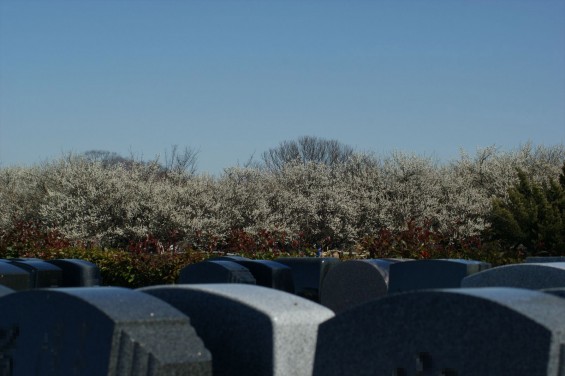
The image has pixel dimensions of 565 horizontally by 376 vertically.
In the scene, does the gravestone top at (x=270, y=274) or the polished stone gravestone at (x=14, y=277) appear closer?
the polished stone gravestone at (x=14, y=277)

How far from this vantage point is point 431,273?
8.59 meters

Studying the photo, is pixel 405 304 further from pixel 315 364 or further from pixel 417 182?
pixel 417 182

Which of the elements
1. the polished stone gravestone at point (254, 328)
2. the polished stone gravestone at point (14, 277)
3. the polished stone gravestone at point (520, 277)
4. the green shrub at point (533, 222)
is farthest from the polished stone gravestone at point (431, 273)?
the green shrub at point (533, 222)

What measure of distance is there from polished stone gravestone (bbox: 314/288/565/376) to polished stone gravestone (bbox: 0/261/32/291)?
17.7 feet

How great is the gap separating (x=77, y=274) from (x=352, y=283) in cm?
315

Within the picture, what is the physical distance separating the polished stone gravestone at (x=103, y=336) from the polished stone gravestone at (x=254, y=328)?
0.89 ft

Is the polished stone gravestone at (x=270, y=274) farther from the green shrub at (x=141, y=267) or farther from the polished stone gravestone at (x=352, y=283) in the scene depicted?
the green shrub at (x=141, y=267)

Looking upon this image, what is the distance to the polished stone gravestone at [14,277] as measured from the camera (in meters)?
8.56

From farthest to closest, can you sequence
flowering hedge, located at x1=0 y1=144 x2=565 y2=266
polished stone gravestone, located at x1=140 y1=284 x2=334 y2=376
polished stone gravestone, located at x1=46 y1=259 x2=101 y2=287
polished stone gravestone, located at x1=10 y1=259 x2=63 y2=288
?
flowering hedge, located at x1=0 y1=144 x2=565 y2=266 → polished stone gravestone, located at x1=46 y1=259 x2=101 y2=287 → polished stone gravestone, located at x1=10 y1=259 x2=63 y2=288 → polished stone gravestone, located at x1=140 y1=284 x2=334 y2=376

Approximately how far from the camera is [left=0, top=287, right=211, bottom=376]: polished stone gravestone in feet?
12.4

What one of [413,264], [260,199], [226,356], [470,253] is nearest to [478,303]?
[226,356]

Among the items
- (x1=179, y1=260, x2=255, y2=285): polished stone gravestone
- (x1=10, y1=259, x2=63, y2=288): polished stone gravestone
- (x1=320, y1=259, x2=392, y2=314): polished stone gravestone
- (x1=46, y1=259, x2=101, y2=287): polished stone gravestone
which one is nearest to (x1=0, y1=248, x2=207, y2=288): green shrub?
(x1=46, y1=259, x2=101, y2=287): polished stone gravestone

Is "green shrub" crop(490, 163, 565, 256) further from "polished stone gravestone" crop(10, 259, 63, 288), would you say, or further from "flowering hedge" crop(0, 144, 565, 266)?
"polished stone gravestone" crop(10, 259, 63, 288)

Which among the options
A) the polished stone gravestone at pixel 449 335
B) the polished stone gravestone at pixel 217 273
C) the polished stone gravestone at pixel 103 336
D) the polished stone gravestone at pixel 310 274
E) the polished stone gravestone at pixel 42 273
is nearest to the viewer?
the polished stone gravestone at pixel 449 335
